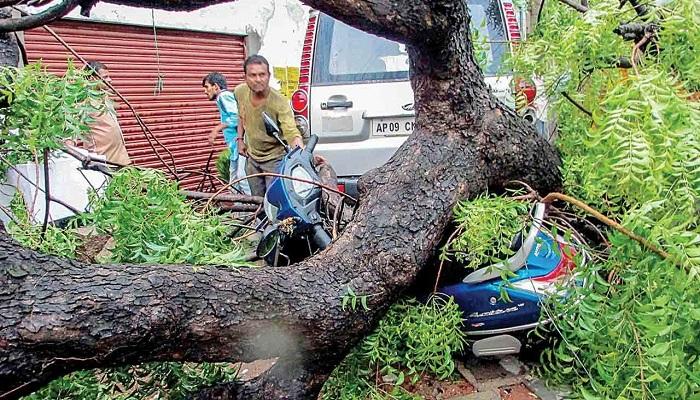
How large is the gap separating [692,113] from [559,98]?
47.3 inches

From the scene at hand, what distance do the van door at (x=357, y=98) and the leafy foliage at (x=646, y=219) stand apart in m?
2.78

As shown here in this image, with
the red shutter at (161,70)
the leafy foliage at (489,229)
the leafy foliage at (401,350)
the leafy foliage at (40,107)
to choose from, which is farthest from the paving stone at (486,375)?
the red shutter at (161,70)

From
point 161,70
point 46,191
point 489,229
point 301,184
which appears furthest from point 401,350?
point 161,70

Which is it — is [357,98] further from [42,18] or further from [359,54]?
[42,18]

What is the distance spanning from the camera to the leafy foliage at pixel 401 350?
1.95 metres

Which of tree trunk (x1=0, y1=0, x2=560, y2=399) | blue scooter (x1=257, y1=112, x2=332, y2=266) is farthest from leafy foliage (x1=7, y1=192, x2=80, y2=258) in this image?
blue scooter (x1=257, y1=112, x2=332, y2=266)

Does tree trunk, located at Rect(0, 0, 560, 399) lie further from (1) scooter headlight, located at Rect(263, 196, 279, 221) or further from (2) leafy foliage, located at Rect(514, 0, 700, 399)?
(2) leafy foliage, located at Rect(514, 0, 700, 399)

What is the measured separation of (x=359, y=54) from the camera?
489 centimetres

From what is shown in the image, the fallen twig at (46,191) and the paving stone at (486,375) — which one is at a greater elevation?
the fallen twig at (46,191)

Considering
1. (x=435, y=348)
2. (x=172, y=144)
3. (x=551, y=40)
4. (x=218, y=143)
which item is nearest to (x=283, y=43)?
(x=218, y=143)

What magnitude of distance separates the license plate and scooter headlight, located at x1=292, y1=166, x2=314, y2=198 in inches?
87.0

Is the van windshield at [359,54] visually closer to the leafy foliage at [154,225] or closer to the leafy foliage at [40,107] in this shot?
the leafy foliage at [154,225]

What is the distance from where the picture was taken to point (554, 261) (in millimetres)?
2557

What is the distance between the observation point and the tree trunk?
4.53ft
